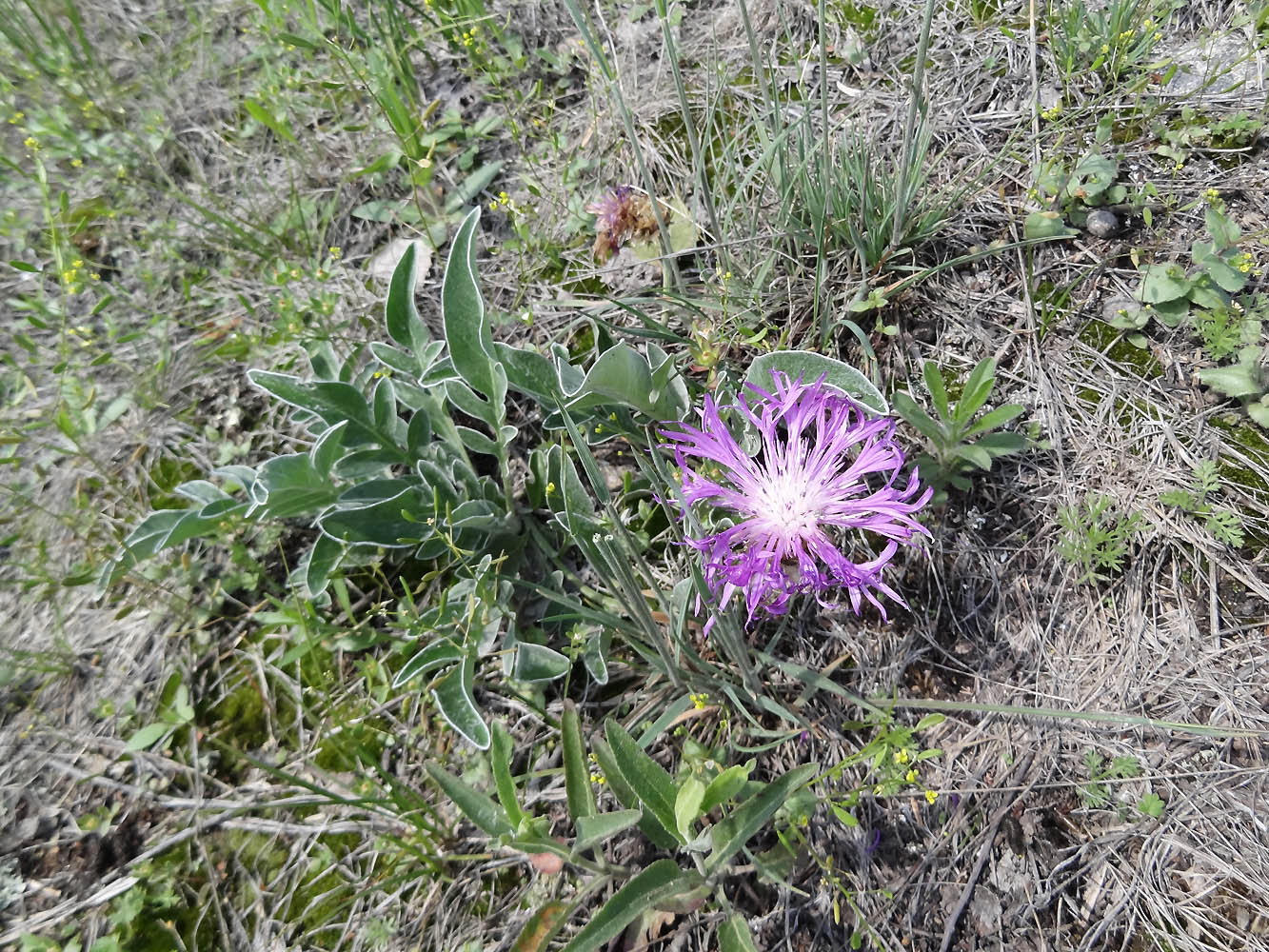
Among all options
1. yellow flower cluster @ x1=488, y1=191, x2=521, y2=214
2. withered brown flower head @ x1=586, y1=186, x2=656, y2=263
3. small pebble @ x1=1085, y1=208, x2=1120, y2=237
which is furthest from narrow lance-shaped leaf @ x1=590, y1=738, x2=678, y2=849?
small pebble @ x1=1085, y1=208, x2=1120, y2=237

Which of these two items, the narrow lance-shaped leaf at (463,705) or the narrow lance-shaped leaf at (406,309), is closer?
the narrow lance-shaped leaf at (463,705)

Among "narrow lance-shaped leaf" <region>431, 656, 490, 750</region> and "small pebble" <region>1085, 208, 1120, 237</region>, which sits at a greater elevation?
"small pebble" <region>1085, 208, 1120, 237</region>

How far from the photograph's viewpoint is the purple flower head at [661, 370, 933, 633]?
1.59 metres

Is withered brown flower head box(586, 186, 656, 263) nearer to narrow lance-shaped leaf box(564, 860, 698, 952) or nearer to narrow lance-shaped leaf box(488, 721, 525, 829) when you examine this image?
narrow lance-shaped leaf box(488, 721, 525, 829)

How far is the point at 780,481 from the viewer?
5.44ft

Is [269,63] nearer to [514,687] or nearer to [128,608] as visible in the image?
[128,608]

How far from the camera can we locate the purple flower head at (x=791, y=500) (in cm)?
159

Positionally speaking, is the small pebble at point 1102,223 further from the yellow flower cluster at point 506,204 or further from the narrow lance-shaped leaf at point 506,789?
the narrow lance-shaped leaf at point 506,789

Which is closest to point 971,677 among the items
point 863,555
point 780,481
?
point 863,555

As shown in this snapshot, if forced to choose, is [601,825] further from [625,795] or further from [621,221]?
[621,221]

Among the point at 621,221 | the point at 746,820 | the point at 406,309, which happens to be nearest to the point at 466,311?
the point at 406,309

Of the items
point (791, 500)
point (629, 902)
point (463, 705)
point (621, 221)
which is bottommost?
point (629, 902)

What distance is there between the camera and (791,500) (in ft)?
5.37

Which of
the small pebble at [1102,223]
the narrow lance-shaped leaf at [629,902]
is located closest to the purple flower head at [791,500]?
the narrow lance-shaped leaf at [629,902]
